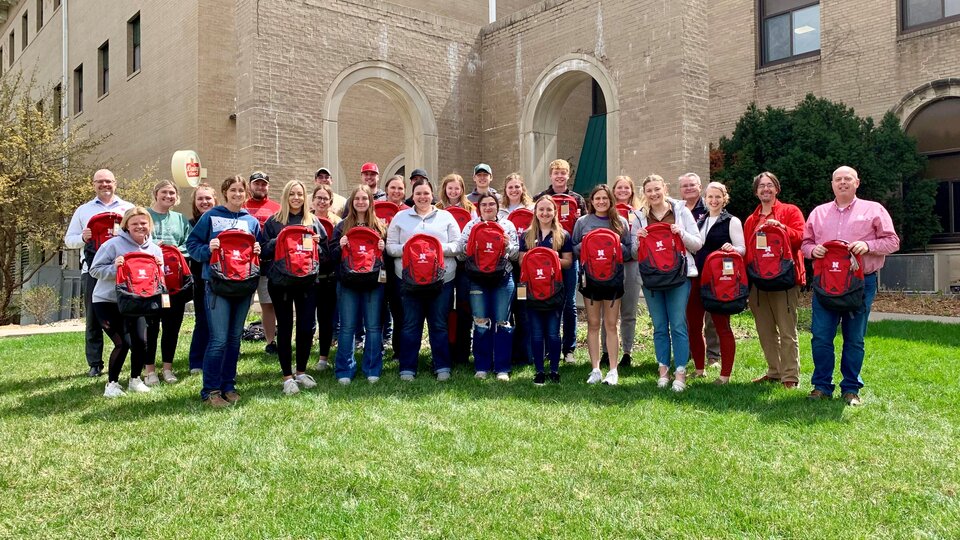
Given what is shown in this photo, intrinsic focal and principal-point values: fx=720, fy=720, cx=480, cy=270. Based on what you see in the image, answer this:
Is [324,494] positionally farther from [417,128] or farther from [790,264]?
[417,128]

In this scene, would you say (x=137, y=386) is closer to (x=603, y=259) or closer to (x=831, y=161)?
(x=603, y=259)

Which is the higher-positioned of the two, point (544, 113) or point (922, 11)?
point (922, 11)

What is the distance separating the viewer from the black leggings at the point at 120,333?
6.46 m

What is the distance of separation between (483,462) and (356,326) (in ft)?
9.02

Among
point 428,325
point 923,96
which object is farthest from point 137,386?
point 923,96

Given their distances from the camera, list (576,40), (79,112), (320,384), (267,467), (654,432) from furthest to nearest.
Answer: (79,112), (576,40), (320,384), (654,432), (267,467)

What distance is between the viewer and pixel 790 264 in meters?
6.30

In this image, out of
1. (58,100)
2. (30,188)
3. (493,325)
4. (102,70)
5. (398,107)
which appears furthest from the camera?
(58,100)

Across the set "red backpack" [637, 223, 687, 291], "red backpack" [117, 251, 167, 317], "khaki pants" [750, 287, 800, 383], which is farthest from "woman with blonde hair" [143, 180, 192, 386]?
"khaki pants" [750, 287, 800, 383]

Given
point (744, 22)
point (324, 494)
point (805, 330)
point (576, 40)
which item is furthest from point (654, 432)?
point (744, 22)

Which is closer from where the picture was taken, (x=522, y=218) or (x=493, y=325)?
(x=493, y=325)

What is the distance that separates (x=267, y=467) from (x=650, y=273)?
372 centimetres

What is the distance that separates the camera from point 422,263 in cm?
664

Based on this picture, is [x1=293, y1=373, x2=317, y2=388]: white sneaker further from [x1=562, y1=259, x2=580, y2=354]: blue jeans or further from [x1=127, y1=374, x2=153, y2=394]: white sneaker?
[x1=562, y1=259, x2=580, y2=354]: blue jeans
